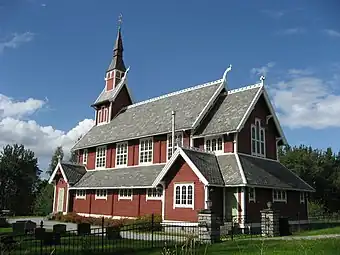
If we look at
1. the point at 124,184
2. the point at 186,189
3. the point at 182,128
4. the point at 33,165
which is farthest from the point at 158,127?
the point at 33,165

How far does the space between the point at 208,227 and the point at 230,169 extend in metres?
8.18

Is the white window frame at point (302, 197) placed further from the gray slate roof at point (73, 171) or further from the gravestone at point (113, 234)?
the gray slate roof at point (73, 171)

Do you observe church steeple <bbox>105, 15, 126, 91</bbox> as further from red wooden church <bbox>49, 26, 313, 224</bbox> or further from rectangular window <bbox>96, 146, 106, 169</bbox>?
rectangular window <bbox>96, 146, 106, 169</bbox>

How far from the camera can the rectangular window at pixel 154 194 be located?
94.3ft

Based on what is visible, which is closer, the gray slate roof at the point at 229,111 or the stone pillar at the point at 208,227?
the stone pillar at the point at 208,227

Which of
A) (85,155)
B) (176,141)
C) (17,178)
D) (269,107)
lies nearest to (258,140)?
(269,107)

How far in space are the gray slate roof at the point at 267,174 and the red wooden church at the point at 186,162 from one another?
90 mm

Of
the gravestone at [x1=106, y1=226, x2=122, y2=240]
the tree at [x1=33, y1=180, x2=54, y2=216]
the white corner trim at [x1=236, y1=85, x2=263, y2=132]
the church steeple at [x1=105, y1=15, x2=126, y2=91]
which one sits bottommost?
the gravestone at [x1=106, y1=226, x2=122, y2=240]

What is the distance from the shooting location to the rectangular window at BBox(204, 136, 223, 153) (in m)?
28.3

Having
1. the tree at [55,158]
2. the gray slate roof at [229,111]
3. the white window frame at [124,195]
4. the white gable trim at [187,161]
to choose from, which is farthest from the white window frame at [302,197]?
the tree at [55,158]

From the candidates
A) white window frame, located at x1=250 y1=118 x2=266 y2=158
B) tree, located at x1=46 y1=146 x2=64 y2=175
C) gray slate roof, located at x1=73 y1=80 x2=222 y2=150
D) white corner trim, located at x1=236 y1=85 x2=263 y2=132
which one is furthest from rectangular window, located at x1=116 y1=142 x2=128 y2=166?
tree, located at x1=46 y1=146 x2=64 y2=175

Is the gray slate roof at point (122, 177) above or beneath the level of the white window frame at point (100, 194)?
above

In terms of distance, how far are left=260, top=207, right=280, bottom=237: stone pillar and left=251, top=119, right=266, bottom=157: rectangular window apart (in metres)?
7.72

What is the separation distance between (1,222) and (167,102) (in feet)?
55.4
